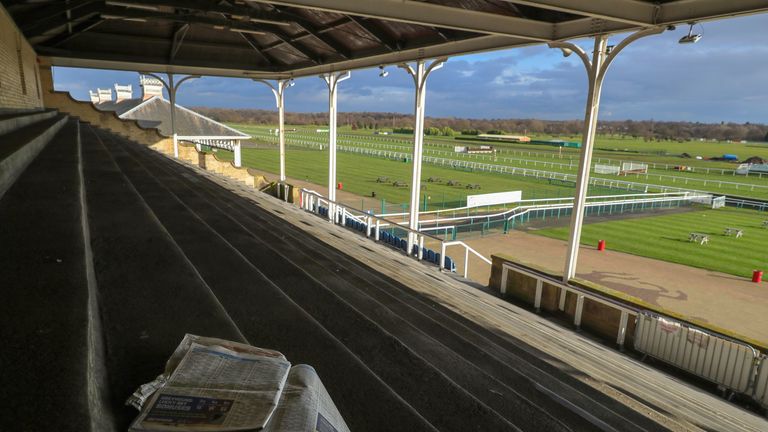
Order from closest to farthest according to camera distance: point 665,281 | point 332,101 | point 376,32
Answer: point 376,32 → point 332,101 → point 665,281

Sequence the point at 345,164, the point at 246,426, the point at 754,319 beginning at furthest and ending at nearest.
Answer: the point at 345,164 < the point at 754,319 < the point at 246,426

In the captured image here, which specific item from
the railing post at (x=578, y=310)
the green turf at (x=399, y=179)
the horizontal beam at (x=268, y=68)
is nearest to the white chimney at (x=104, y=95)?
the green turf at (x=399, y=179)

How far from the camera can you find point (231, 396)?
1095 mm

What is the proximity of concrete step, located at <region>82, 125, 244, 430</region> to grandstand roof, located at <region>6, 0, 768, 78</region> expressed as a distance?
4497 mm

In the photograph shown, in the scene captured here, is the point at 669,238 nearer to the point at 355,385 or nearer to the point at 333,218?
the point at 333,218

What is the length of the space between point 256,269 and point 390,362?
123 cm

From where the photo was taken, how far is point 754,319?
1291 centimetres

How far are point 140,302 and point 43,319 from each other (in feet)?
1.75

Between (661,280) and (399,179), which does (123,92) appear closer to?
(399,179)

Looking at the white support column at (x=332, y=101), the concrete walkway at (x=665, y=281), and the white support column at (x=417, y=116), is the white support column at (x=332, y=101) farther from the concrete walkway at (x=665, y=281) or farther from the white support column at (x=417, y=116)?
the concrete walkway at (x=665, y=281)

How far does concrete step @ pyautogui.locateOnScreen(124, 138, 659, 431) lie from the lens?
187cm

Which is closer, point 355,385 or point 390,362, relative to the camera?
point 355,385

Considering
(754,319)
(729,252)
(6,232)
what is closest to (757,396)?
(6,232)

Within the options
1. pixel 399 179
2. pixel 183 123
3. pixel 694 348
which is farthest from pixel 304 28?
pixel 399 179
